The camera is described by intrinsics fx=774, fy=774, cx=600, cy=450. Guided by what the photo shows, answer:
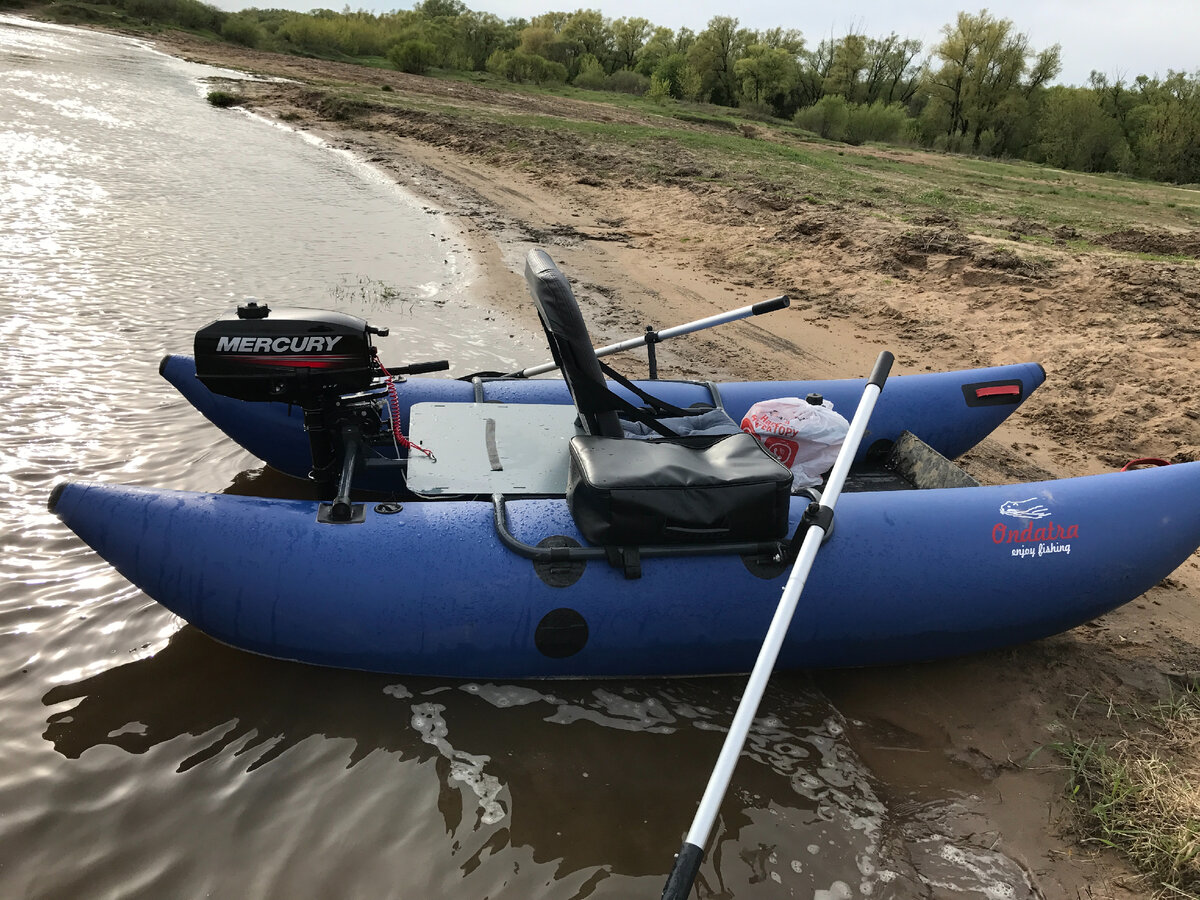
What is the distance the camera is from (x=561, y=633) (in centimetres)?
264

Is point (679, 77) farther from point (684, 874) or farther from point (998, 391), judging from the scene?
point (684, 874)

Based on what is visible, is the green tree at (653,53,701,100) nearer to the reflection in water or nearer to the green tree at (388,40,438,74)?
the green tree at (388,40,438,74)

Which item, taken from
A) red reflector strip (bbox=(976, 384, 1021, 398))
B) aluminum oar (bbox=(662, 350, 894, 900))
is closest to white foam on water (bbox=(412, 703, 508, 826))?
aluminum oar (bbox=(662, 350, 894, 900))

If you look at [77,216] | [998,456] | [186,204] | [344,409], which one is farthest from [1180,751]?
[186,204]

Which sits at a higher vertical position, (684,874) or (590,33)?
(590,33)

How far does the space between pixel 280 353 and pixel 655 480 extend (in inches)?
54.9

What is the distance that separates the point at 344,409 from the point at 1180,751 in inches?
128

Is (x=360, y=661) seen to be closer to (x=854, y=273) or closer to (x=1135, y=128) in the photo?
(x=854, y=273)

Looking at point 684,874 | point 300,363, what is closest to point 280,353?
point 300,363

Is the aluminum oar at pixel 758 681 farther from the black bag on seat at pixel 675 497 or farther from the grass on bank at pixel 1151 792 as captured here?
the grass on bank at pixel 1151 792

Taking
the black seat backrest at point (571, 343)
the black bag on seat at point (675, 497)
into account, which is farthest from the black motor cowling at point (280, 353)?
the black bag on seat at point (675, 497)

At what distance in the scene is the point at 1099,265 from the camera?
263 inches

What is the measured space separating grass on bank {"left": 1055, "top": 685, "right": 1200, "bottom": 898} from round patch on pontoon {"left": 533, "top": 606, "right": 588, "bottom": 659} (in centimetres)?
164

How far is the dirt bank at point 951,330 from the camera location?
266 cm
